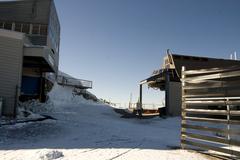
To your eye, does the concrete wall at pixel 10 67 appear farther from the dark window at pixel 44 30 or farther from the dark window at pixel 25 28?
the dark window at pixel 25 28

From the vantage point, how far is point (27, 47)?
16.0m

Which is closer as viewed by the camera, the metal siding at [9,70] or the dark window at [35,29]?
the metal siding at [9,70]

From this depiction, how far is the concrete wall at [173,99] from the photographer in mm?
22531

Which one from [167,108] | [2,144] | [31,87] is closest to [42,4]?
[31,87]

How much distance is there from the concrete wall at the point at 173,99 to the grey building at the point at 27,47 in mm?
9913

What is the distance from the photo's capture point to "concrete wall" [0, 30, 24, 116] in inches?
568

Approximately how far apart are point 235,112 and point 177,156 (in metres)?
1.71

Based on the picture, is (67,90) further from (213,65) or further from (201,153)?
(201,153)

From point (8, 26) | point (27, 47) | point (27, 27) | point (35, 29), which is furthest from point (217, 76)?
point (8, 26)

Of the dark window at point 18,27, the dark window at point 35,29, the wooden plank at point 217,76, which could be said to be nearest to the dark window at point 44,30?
the dark window at point 35,29

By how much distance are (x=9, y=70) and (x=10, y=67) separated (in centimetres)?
18

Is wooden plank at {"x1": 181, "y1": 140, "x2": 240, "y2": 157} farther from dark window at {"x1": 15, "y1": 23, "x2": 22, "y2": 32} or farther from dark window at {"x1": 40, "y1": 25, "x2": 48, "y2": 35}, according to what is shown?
dark window at {"x1": 15, "y1": 23, "x2": 22, "y2": 32}

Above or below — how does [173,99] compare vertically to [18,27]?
below

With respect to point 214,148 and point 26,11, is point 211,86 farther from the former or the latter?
point 26,11
